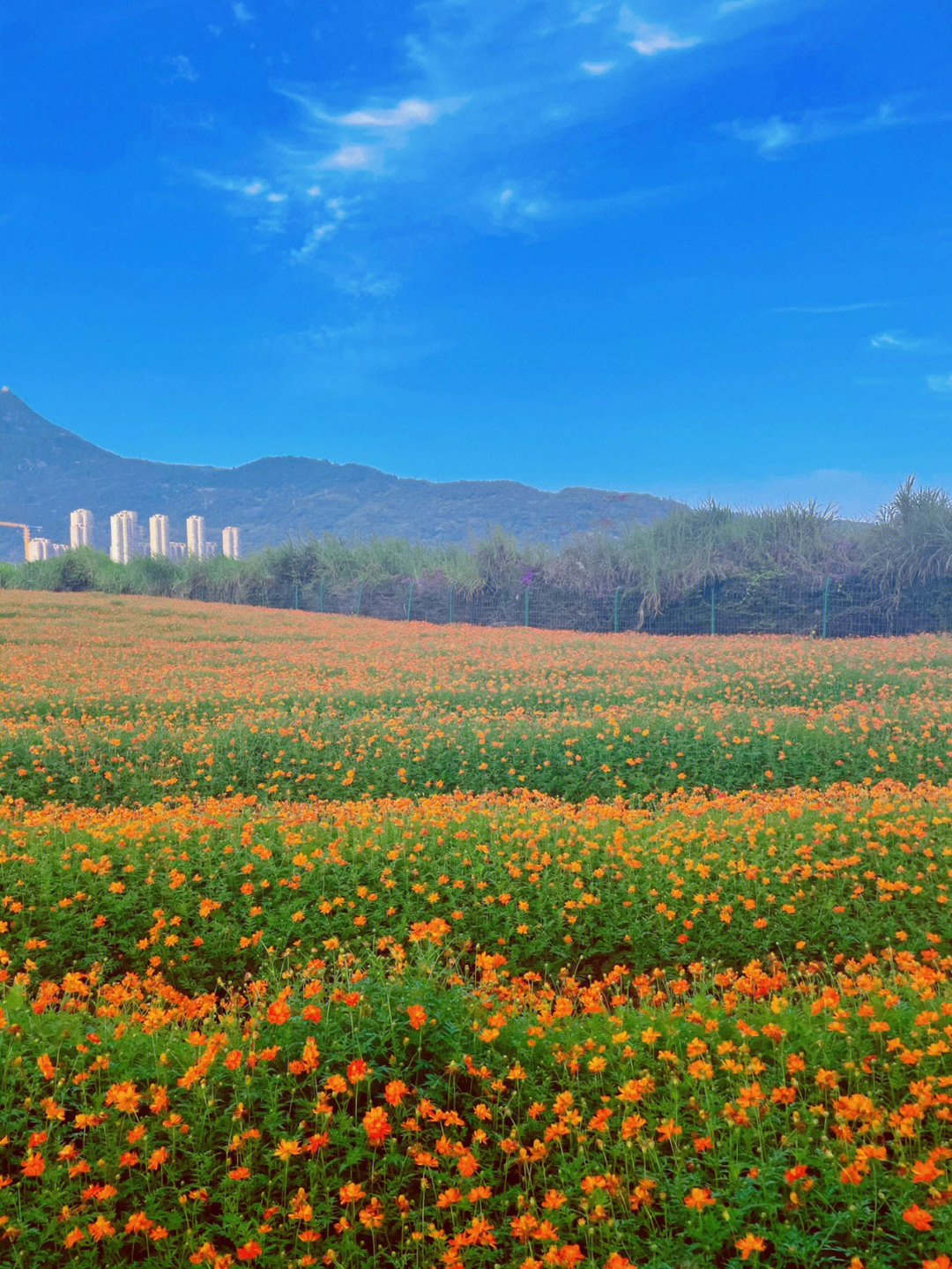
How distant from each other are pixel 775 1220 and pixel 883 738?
8.73 m

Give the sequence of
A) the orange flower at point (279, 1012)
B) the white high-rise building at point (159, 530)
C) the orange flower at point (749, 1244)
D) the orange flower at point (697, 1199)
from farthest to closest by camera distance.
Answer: the white high-rise building at point (159, 530) → the orange flower at point (279, 1012) → the orange flower at point (697, 1199) → the orange flower at point (749, 1244)

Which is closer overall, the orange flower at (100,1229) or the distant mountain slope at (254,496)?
the orange flower at (100,1229)

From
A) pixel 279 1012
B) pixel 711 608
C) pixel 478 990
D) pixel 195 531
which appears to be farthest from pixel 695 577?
pixel 195 531

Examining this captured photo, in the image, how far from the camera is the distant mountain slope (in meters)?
68.5

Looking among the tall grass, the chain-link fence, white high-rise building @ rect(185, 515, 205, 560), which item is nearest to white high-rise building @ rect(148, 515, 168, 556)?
white high-rise building @ rect(185, 515, 205, 560)

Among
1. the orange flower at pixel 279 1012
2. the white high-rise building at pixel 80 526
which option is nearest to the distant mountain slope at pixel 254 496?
the white high-rise building at pixel 80 526

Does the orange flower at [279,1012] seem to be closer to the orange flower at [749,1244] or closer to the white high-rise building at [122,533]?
the orange flower at [749,1244]

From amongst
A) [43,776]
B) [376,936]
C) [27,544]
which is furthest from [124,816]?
[27,544]

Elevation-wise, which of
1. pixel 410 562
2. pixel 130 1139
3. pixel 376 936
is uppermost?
pixel 410 562

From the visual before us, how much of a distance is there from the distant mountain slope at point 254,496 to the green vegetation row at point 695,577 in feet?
15.4

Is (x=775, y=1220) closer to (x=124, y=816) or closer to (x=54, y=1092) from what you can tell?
(x=54, y=1092)

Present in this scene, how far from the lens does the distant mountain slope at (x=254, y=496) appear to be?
6850cm

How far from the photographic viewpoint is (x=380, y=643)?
69.8ft

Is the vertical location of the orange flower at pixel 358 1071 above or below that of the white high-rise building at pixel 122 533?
below
